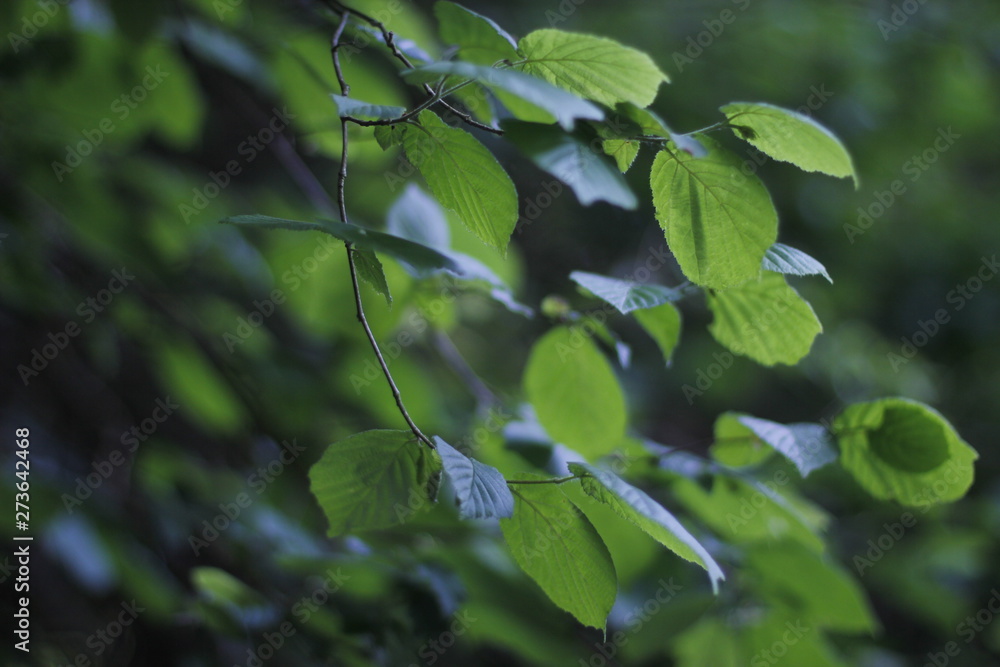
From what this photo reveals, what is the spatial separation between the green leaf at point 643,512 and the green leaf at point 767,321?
25 centimetres

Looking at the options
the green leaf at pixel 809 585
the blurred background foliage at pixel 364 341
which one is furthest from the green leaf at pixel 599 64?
the green leaf at pixel 809 585

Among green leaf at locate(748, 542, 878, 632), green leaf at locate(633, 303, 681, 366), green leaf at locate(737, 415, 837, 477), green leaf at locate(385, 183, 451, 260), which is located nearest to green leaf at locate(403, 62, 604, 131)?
green leaf at locate(633, 303, 681, 366)

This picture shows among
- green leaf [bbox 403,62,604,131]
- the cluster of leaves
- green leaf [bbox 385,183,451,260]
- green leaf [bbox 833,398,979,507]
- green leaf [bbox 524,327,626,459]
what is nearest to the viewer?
green leaf [bbox 403,62,604,131]

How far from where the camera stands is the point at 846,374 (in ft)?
6.84

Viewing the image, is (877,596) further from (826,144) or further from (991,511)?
(826,144)

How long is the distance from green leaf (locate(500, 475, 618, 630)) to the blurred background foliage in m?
0.37

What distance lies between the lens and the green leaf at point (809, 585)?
3.33 feet

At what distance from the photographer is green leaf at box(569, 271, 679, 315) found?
25.1 inches

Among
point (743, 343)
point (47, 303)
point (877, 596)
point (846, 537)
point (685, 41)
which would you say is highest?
point (685, 41)

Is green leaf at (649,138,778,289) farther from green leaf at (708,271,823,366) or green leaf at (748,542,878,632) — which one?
green leaf at (748,542,878,632)

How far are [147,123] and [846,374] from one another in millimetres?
1957

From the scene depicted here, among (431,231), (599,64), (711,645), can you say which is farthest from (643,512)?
A: (711,645)

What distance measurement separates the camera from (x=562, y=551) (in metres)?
0.58

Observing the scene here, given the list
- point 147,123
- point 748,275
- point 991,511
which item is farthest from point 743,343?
point 991,511
